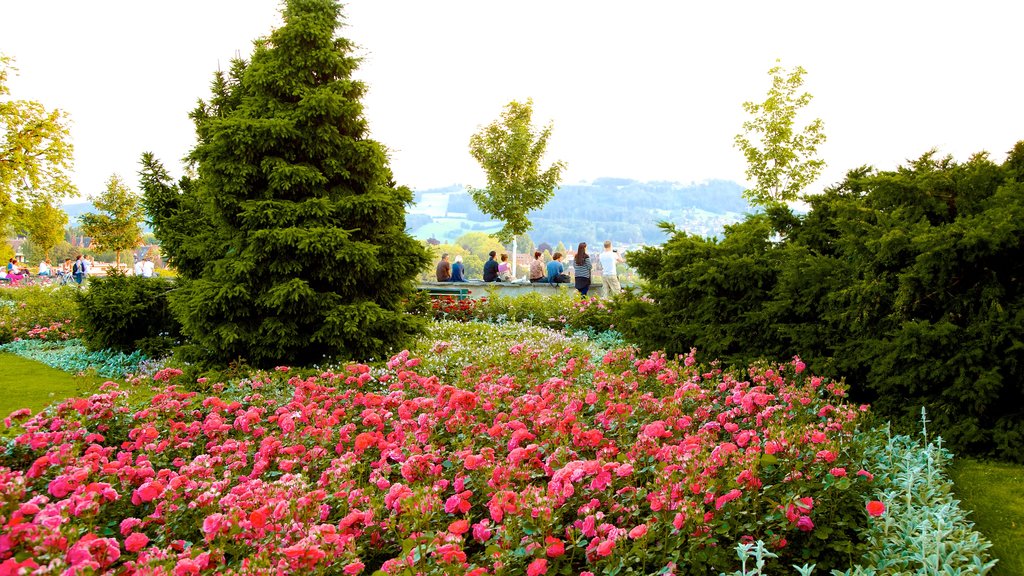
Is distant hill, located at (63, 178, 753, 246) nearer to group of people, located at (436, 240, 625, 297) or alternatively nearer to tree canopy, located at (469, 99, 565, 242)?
tree canopy, located at (469, 99, 565, 242)

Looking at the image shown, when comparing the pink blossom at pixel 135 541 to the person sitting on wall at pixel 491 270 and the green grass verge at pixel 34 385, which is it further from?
the person sitting on wall at pixel 491 270

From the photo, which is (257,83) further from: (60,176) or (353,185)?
(60,176)

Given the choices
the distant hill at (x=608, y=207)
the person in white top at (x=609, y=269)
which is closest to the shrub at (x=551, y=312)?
the person in white top at (x=609, y=269)

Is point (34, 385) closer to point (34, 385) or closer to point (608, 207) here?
point (34, 385)

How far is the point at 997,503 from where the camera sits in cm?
327

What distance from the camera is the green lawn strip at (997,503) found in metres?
2.85

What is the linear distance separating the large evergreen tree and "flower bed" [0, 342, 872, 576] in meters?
1.98

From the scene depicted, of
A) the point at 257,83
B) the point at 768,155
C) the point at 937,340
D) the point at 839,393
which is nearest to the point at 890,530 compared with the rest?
the point at 839,393

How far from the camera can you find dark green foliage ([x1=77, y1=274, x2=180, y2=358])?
852cm

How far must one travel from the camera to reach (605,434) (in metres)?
3.63

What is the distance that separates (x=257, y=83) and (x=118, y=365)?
4.21 metres

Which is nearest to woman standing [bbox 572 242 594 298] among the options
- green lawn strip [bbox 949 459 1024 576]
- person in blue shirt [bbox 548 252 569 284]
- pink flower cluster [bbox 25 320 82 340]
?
person in blue shirt [bbox 548 252 569 284]

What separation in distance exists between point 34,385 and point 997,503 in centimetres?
906

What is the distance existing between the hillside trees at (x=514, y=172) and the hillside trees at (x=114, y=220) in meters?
18.8
